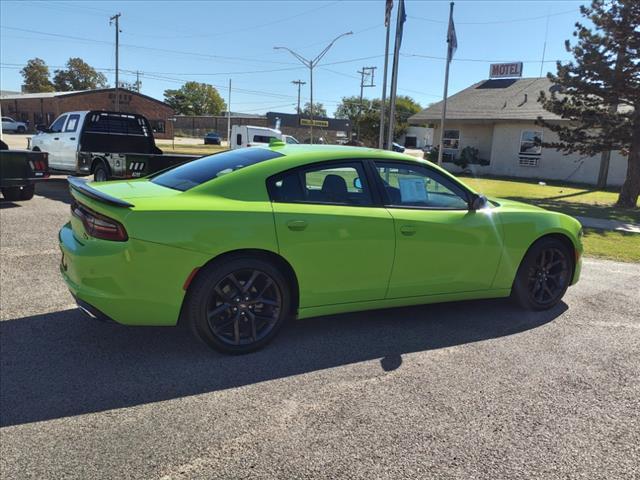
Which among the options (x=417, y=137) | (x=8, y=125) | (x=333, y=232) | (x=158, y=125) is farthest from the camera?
(x=417, y=137)

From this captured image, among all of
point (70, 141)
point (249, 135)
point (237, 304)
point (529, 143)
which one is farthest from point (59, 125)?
point (529, 143)

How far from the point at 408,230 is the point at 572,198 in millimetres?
15764

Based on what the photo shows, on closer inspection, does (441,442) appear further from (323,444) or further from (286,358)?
(286,358)

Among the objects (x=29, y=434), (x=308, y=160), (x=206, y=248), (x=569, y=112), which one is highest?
(x=569, y=112)

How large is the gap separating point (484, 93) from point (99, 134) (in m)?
23.9

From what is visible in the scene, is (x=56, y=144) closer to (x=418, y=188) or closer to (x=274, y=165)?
(x=274, y=165)

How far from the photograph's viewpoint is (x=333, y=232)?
12.7 ft

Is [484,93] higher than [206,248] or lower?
higher

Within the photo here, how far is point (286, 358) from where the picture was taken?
380 centimetres

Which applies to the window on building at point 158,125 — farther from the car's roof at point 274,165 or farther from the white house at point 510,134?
the car's roof at point 274,165

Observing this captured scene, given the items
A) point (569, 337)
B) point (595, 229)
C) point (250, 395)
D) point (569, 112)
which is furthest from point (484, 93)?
point (250, 395)

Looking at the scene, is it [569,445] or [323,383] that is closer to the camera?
[569,445]

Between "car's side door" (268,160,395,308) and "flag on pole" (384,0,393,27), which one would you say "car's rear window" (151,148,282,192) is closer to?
"car's side door" (268,160,395,308)

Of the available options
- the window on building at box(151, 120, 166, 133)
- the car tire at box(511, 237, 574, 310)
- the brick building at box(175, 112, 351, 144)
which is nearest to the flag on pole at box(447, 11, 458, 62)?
the car tire at box(511, 237, 574, 310)
